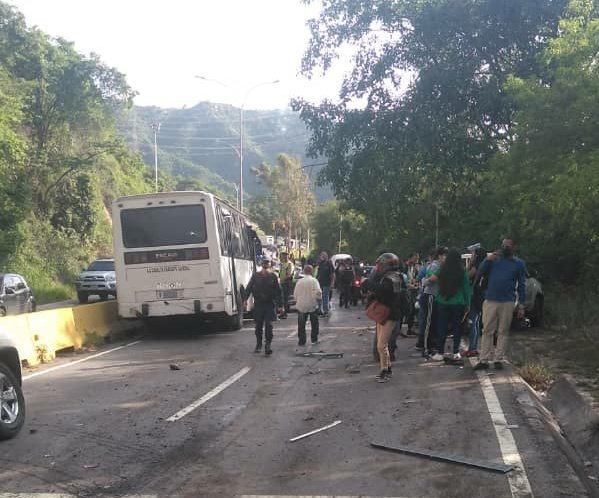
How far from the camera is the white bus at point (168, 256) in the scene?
47.9ft

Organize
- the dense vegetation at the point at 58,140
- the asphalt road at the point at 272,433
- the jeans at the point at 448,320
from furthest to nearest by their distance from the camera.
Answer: the dense vegetation at the point at 58,140
the jeans at the point at 448,320
the asphalt road at the point at 272,433

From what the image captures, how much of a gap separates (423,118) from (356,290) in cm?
671

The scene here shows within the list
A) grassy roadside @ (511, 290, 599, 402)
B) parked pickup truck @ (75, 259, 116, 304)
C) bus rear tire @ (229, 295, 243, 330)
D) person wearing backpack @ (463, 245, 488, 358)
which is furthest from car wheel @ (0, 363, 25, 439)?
parked pickup truck @ (75, 259, 116, 304)

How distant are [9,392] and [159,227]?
8322mm

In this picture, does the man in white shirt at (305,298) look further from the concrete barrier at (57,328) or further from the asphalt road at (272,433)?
the concrete barrier at (57,328)

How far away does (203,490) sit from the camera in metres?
5.02

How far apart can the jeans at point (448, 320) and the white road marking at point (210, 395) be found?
307cm

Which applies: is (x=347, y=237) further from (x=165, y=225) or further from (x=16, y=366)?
(x=16, y=366)

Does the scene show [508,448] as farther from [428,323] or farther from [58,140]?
[58,140]

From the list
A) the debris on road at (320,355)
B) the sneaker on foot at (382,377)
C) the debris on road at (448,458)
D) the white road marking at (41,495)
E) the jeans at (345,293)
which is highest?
the white road marking at (41,495)

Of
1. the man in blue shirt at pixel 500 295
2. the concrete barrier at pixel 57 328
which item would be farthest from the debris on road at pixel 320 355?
the concrete barrier at pixel 57 328

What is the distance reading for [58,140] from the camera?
40.8 metres

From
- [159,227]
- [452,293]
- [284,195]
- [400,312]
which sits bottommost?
[400,312]

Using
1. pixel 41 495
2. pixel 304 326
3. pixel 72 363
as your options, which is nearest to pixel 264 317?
pixel 304 326
